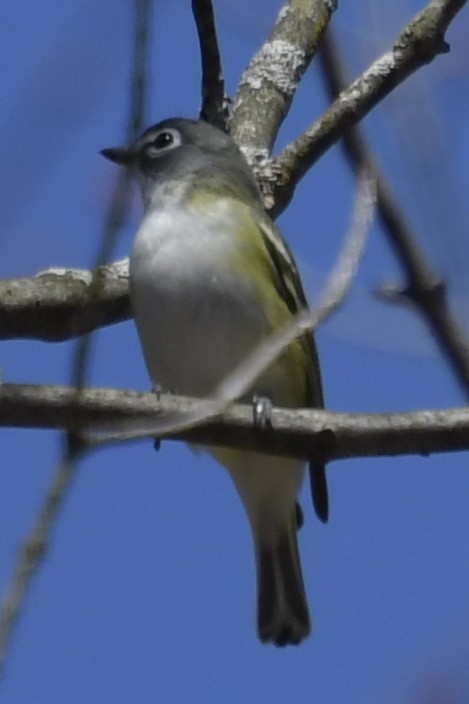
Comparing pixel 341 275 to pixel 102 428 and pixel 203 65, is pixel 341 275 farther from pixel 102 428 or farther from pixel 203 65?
pixel 203 65

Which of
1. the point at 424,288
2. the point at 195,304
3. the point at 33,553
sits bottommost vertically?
the point at 33,553

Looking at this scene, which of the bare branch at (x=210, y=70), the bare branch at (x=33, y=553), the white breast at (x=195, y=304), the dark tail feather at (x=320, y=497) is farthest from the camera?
the bare branch at (x=210, y=70)

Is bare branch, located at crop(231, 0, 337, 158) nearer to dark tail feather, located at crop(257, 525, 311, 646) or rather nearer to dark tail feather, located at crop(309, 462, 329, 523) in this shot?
dark tail feather, located at crop(309, 462, 329, 523)

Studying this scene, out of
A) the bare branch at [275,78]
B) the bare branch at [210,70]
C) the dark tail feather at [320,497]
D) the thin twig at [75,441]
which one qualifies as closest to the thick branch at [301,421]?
the thin twig at [75,441]

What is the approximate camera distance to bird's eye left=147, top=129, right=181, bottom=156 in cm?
602

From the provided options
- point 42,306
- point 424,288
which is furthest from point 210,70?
point 424,288

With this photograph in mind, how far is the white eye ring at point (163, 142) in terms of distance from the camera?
602cm

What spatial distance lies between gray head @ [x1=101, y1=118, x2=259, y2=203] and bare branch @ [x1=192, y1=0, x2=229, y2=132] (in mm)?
76

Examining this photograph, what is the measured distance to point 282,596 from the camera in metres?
5.60

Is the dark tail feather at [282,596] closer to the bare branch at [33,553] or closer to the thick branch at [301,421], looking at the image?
the thick branch at [301,421]

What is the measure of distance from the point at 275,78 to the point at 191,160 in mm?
520

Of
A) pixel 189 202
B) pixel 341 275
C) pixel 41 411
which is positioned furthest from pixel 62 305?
pixel 341 275

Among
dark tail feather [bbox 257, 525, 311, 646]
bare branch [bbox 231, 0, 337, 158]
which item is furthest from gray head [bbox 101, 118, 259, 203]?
dark tail feather [bbox 257, 525, 311, 646]

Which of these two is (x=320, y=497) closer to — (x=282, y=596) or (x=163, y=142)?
(x=282, y=596)
